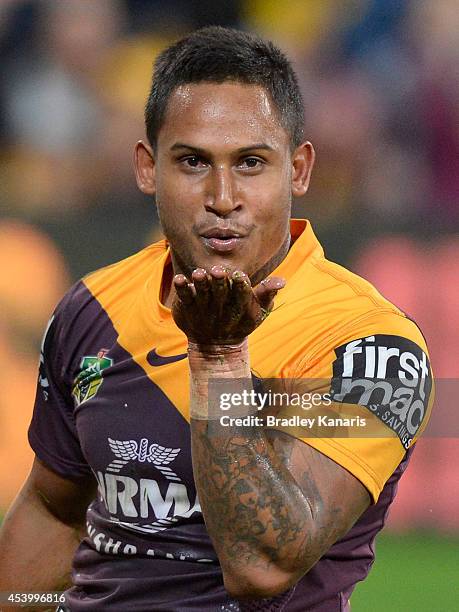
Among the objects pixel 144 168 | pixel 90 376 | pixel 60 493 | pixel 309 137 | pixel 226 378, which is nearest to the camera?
pixel 226 378

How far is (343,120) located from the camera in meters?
8.56

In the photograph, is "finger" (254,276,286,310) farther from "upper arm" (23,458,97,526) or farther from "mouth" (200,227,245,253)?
"upper arm" (23,458,97,526)

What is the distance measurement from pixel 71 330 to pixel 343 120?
5.04 m

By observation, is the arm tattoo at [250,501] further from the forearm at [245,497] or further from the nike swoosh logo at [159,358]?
the nike swoosh logo at [159,358]

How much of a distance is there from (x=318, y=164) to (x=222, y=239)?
5.22m

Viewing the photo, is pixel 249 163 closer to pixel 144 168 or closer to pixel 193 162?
pixel 193 162

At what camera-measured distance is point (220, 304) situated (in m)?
2.81

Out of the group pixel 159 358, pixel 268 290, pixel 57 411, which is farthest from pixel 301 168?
pixel 57 411

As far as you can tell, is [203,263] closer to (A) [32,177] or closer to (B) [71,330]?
(B) [71,330]

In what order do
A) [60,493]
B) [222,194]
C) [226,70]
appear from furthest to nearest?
[60,493]
[226,70]
[222,194]

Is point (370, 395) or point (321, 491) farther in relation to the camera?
point (370, 395)

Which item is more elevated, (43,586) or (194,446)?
(194,446)

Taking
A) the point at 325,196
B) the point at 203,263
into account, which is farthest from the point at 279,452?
the point at 325,196

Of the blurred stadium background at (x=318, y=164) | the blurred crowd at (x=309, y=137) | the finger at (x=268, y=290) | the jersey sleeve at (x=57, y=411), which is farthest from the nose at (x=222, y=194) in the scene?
the blurred crowd at (x=309, y=137)
